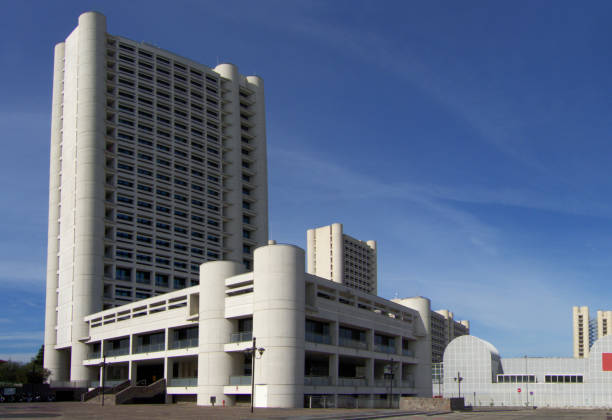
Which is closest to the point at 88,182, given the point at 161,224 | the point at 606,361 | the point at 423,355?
the point at 161,224

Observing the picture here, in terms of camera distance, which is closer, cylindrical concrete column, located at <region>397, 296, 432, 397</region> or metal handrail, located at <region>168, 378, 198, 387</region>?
metal handrail, located at <region>168, 378, 198, 387</region>

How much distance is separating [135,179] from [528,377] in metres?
74.8

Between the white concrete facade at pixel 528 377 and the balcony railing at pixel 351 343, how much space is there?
28.9 metres

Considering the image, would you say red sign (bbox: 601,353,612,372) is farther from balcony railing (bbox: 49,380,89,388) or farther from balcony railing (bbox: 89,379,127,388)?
balcony railing (bbox: 49,380,89,388)

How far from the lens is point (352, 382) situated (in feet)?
245

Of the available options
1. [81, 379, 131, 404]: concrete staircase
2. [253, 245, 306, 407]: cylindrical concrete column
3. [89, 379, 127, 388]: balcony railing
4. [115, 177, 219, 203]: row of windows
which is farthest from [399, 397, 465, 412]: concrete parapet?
[115, 177, 219, 203]: row of windows

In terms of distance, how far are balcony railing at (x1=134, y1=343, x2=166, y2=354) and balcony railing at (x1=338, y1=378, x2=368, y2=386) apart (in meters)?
22.7

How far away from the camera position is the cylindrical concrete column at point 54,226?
11006 centimetres

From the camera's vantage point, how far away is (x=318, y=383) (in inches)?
2685

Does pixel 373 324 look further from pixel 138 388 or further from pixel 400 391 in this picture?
pixel 138 388

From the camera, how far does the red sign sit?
105062mm

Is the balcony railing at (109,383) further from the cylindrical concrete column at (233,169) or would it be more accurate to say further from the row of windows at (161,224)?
Answer: the cylindrical concrete column at (233,169)

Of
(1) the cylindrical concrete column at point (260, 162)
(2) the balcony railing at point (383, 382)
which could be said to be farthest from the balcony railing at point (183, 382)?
(1) the cylindrical concrete column at point (260, 162)

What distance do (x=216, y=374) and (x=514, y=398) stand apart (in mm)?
60513
